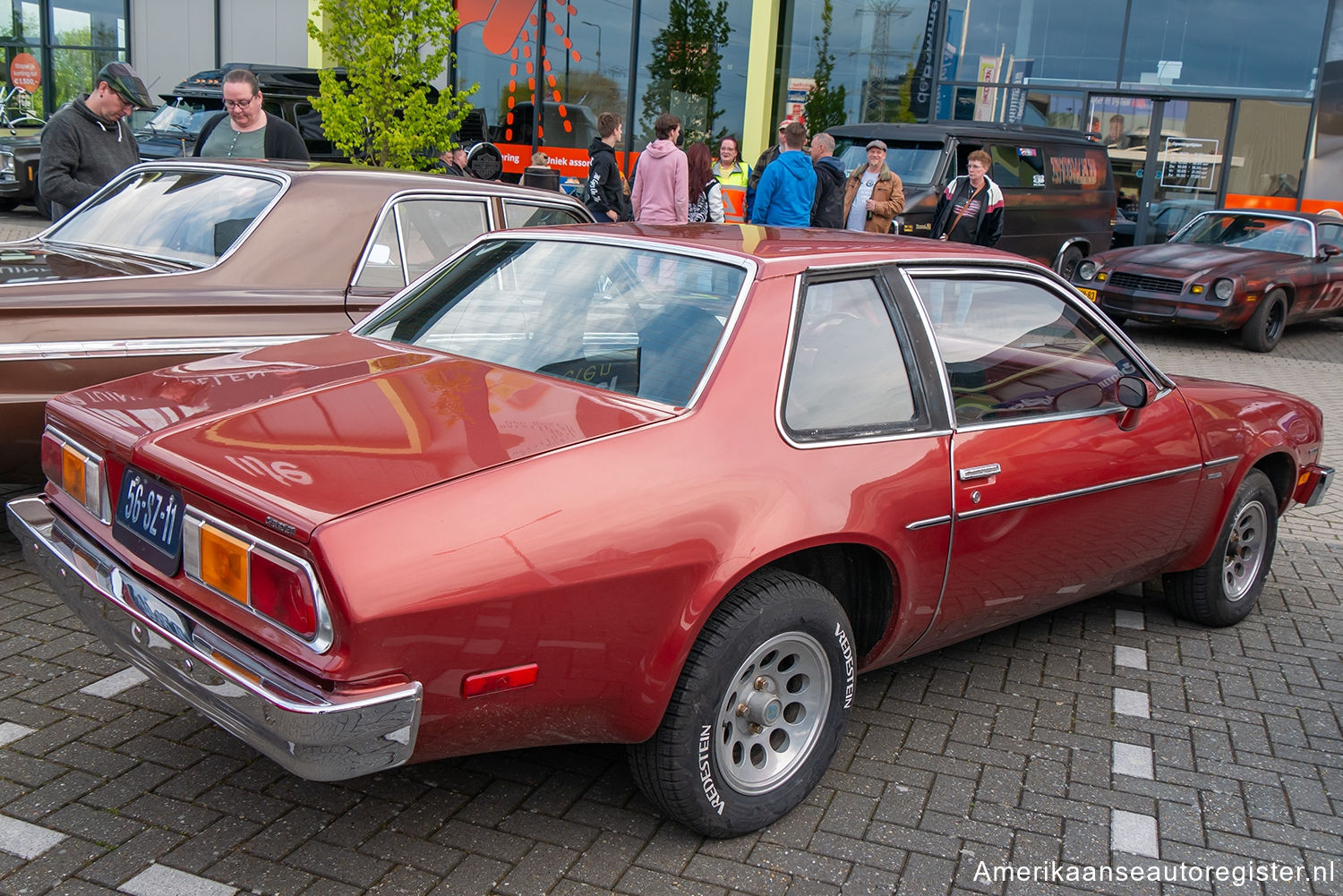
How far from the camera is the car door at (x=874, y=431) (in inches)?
117

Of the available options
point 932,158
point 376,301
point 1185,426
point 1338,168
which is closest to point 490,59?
point 932,158

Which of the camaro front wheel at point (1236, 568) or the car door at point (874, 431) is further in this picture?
the camaro front wheel at point (1236, 568)

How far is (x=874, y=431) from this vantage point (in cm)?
314

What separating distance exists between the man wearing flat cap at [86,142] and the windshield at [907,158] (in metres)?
7.64

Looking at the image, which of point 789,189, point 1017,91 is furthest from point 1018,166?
point 1017,91

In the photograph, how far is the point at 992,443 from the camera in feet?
11.2

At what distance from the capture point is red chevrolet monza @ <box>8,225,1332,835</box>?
232cm

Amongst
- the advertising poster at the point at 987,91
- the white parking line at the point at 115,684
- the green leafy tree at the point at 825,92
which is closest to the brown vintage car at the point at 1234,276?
the advertising poster at the point at 987,91

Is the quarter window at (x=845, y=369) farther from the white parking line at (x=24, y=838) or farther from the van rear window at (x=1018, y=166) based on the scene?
the van rear window at (x=1018, y=166)

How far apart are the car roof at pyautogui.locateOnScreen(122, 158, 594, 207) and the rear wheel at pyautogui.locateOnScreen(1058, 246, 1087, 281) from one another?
9670 millimetres

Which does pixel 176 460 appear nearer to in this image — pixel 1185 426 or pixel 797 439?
pixel 797 439

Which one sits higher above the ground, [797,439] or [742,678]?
[797,439]

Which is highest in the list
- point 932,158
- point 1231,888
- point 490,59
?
point 490,59

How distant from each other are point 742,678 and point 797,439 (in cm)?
63
